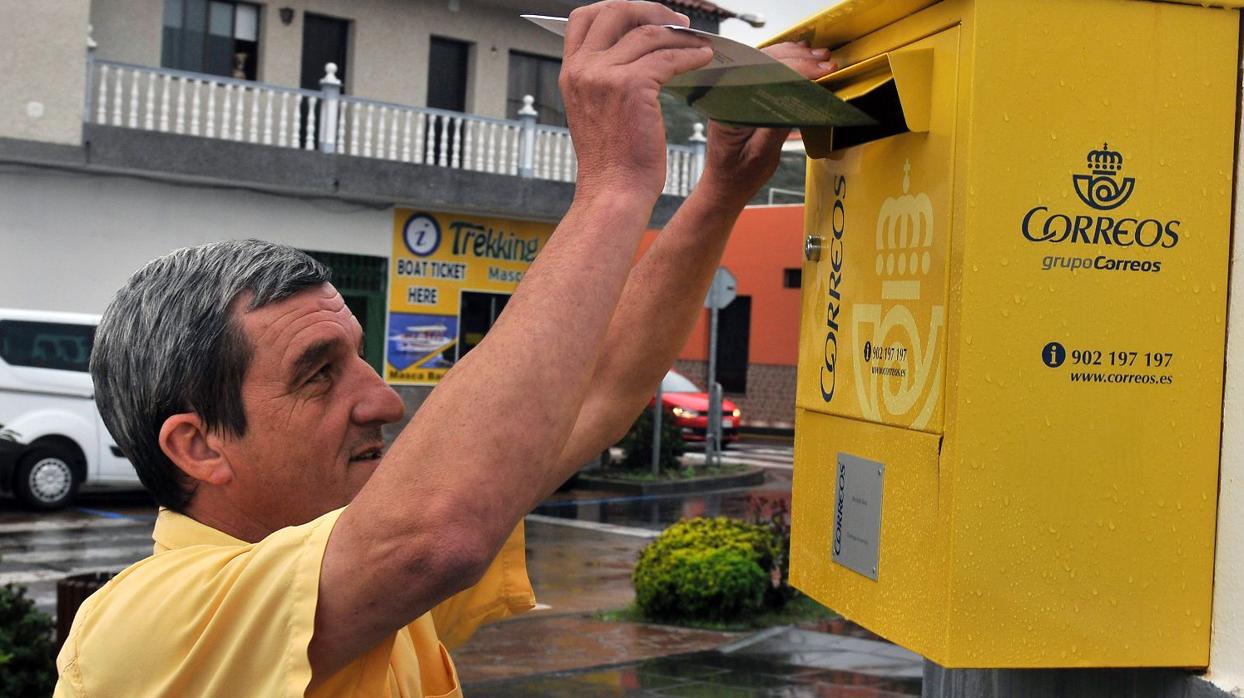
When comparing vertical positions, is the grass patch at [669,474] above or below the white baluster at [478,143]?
below

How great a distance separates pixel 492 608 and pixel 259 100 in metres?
17.5

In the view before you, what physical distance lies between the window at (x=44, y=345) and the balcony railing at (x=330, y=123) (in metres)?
3.67

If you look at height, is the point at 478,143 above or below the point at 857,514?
above

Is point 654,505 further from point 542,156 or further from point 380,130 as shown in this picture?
point 380,130

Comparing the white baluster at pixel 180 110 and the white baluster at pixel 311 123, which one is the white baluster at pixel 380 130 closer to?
the white baluster at pixel 311 123

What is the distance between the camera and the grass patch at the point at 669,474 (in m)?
19.7

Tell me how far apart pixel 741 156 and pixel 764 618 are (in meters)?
7.45

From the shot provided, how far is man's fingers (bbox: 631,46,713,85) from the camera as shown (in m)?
1.61

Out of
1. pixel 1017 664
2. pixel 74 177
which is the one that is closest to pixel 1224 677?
pixel 1017 664

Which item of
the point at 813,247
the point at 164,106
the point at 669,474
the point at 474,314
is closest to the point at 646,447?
the point at 669,474

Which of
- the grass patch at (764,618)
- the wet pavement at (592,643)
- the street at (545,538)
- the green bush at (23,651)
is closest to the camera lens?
the green bush at (23,651)

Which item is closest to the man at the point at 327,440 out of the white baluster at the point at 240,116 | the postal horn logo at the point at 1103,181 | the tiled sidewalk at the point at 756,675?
the postal horn logo at the point at 1103,181

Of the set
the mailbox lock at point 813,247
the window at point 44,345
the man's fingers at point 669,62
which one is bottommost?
the window at point 44,345

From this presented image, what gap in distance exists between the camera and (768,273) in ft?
111
